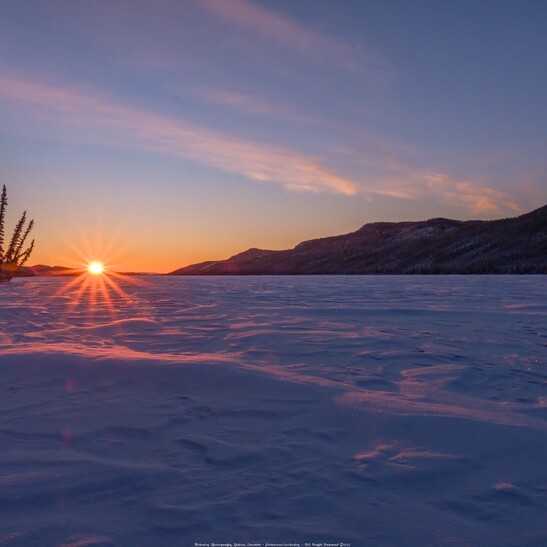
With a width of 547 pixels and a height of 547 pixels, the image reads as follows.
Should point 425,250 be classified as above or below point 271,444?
above

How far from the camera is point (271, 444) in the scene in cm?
217

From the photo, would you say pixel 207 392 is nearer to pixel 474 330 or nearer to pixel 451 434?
pixel 451 434

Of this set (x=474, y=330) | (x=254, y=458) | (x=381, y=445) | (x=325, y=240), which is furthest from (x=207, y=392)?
(x=325, y=240)

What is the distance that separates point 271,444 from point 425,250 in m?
111

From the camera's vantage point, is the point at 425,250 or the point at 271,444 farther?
the point at 425,250

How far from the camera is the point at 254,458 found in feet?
6.61

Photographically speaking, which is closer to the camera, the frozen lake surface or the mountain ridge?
the frozen lake surface

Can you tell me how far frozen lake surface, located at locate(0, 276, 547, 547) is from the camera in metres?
1.51

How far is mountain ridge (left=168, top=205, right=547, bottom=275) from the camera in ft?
260

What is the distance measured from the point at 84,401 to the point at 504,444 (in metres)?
2.27

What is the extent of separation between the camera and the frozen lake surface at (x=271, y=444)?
1513mm

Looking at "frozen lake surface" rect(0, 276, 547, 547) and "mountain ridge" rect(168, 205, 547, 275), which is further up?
"mountain ridge" rect(168, 205, 547, 275)

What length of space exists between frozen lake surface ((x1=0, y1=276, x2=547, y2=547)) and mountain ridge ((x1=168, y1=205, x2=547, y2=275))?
5601cm

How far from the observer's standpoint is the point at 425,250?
354ft
